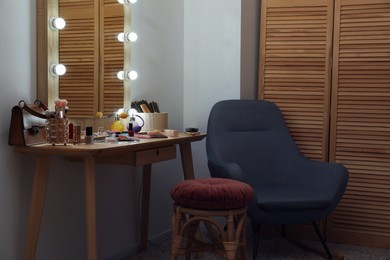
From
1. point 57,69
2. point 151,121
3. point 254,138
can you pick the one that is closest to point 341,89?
point 254,138

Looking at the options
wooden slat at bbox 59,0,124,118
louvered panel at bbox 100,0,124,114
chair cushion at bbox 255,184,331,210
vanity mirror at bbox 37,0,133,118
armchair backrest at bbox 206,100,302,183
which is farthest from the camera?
armchair backrest at bbox 206,100,302,183

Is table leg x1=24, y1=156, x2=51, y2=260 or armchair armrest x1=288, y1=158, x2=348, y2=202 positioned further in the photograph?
armchair armrest x1=288, y1=158, x2=348, y2=202

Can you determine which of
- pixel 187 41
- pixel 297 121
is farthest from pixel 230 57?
pixel 297 121

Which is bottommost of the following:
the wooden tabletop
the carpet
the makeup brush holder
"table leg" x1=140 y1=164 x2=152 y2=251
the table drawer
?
the carpet

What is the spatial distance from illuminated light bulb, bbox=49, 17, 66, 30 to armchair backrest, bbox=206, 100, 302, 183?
1.11 m

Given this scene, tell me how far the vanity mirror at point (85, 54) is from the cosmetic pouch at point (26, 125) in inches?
6.5

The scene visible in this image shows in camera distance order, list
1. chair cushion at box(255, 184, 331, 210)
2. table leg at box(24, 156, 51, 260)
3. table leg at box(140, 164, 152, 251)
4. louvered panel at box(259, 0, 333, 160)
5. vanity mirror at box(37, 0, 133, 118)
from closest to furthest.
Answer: table leg at box(24, 156, 51, 260), vanity mirror at box(37, 0, 133, 118), chair cushion at box(255, 184, 331, 210), table leg at box(140, 164, 152, 251), louvered panel at box(259, 0, 333, 160)

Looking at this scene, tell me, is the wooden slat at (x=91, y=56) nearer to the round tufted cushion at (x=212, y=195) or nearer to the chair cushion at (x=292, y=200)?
the round tufted cushion at (x=212, y=195)

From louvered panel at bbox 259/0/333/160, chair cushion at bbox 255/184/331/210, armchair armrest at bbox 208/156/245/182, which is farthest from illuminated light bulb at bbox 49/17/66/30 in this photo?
louvered panel at bbox 259/0/333/160

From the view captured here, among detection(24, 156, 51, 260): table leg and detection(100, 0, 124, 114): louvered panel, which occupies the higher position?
detection(100, 0, 124, 114): louvered panel

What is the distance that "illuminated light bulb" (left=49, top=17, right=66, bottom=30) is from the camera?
231cm

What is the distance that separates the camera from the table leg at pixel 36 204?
2.13m

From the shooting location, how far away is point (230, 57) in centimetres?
338

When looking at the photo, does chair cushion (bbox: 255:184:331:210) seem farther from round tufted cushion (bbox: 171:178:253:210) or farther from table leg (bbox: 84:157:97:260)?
table leg (bbox: 84:157:97:260)
